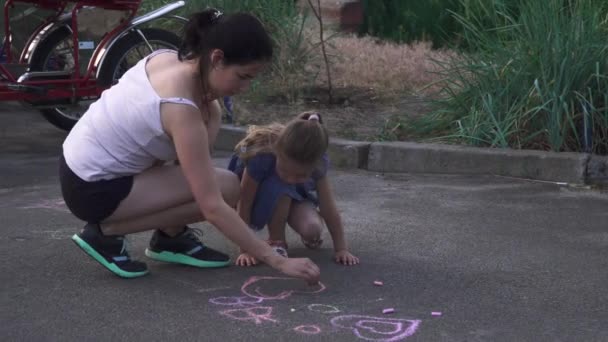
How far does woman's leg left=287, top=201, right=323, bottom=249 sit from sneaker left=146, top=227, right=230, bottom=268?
319 mm

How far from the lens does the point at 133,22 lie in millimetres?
6953

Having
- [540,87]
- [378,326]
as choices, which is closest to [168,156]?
[378,326]

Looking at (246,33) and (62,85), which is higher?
(246,33)

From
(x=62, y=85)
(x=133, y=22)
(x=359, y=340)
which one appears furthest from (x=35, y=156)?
(x=359, y=340)

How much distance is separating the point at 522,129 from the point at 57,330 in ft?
11.6

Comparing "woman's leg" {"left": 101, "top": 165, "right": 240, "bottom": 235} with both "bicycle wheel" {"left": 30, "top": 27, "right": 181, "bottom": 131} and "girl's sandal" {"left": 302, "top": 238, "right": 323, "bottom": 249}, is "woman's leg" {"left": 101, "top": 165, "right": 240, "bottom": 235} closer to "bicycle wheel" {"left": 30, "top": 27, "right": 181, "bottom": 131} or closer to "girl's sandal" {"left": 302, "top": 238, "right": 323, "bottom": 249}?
"girl's sandal" {"left": 302, "top": 238, "right": 323, "bottom": 249}

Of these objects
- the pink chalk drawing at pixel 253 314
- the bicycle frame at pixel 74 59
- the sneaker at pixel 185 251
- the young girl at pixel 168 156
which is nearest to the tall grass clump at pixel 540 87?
the bicycle frame at pixel 74 59

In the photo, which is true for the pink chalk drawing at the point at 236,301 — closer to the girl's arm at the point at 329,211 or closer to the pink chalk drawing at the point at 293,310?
the pink chalk drawing at the point at 293,310

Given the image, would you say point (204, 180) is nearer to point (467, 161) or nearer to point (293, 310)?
point (293, 310)

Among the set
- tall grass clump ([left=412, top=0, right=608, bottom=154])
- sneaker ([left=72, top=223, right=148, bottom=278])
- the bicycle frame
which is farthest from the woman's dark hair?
the bicycle frame

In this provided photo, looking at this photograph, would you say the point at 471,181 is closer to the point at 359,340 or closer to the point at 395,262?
the point at 395,262

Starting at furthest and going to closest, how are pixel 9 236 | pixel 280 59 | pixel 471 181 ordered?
1. pixel 280 59
2. pixel 471 181
3. pixel 9 236

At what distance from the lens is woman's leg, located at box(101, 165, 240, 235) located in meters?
3.80

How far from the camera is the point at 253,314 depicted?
11.4 ft
